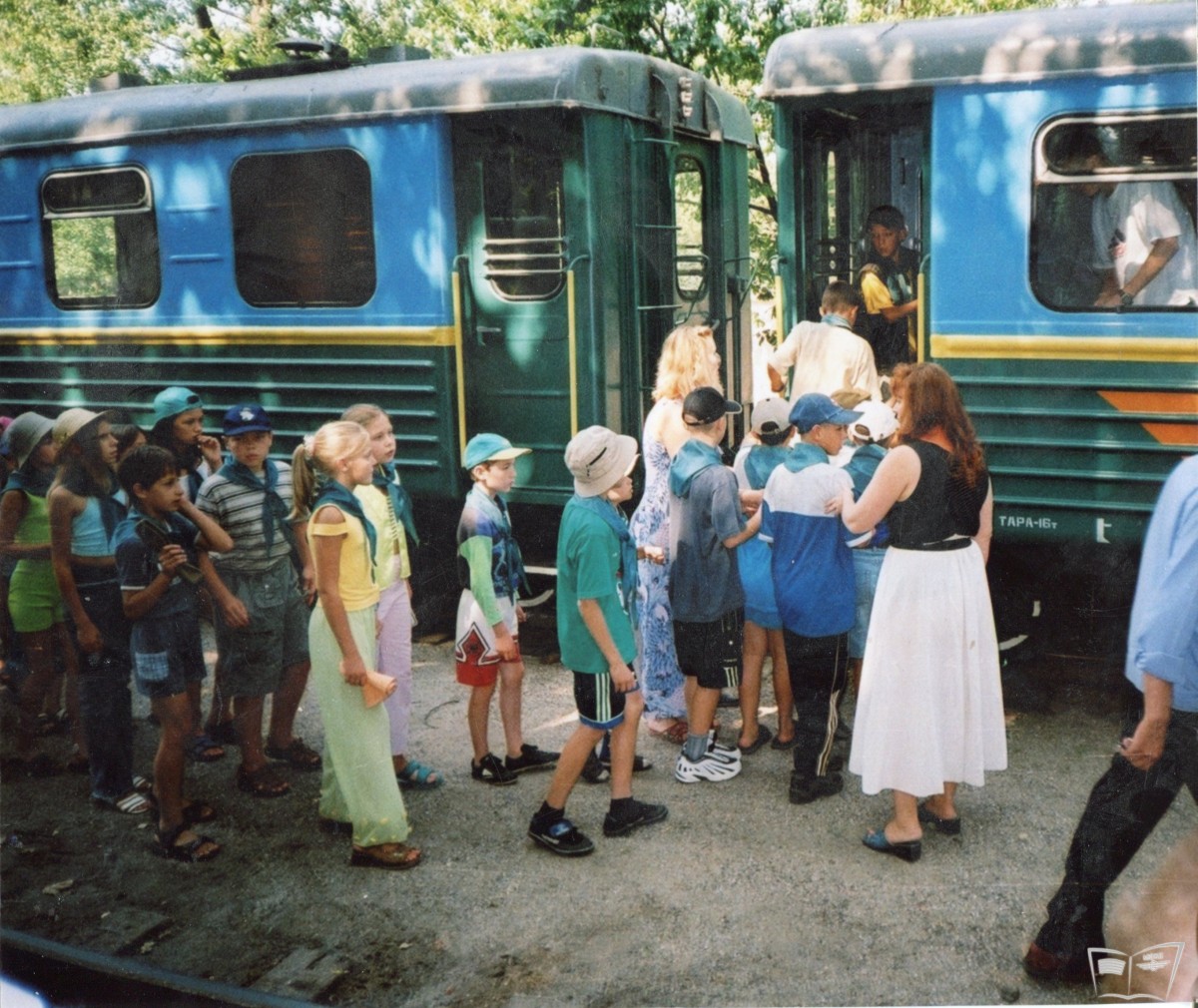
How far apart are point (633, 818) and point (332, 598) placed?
1160 mm

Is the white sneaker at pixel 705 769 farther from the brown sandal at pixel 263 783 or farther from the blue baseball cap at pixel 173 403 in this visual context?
the blue baseball cap at pixel 173 403

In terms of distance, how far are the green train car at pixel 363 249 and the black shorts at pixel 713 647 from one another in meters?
0.74

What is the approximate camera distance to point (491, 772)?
162 inches

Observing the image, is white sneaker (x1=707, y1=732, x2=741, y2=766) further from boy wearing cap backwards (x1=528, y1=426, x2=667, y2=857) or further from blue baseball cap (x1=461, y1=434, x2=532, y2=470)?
blue baseball cap (x1=461, y1=434, x2=532, y2=470)

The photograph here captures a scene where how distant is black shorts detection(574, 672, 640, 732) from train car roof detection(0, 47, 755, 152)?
2166 mm

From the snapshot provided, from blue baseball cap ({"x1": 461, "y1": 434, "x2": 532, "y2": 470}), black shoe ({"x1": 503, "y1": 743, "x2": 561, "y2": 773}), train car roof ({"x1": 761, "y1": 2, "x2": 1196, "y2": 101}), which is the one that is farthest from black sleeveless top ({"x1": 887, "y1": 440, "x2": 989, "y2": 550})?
black shoe ({"x1": 503, "y1": 743, "x2": 561, "y2": 773})

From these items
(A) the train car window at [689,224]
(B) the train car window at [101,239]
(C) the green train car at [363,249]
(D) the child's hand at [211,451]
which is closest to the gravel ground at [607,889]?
(D) the child's hand at [211,451]

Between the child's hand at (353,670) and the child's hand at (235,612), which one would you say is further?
the child's hand at (235,612)

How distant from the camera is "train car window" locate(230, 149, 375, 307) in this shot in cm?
480

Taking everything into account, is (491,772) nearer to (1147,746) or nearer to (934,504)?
(934,504)

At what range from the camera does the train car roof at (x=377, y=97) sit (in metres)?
4.54

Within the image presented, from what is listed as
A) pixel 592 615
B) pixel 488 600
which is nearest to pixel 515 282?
pixel 488 600

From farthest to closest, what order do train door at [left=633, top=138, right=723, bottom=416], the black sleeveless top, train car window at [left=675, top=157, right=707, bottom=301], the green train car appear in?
train car window at [left=675, top=157, right=707, bottom=301]
train door at [left=633, top=138, right=723, bottom=416]
the green train car
the black sleeveless top

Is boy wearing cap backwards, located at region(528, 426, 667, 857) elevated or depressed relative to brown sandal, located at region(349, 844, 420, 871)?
elevated
